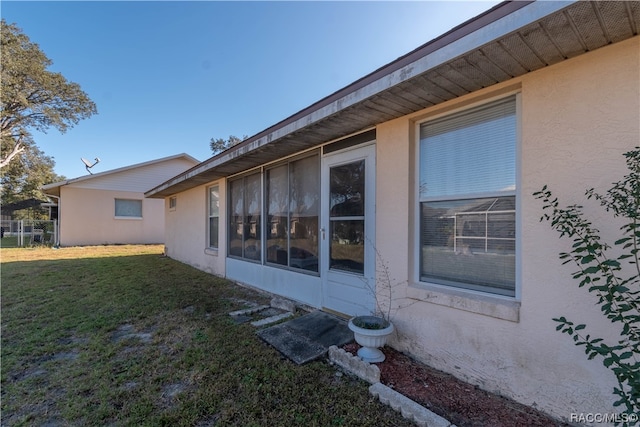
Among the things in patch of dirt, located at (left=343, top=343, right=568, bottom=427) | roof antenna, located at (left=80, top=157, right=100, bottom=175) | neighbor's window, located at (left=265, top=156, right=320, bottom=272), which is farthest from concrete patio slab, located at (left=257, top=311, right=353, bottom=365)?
roof antenna, located at (left=80, top=157, right=100, bottom=175)

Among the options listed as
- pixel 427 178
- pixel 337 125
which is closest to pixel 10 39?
pixel 337 125

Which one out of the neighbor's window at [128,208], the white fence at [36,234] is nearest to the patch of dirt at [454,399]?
the neighbor's window at [128,208]

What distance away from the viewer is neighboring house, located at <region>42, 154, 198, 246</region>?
545 inches

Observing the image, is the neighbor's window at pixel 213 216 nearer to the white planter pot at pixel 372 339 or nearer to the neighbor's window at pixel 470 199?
the white planter pot at pixel 372 339

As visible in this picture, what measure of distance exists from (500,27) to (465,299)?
1.95 metres

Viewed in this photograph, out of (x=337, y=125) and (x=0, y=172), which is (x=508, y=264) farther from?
(x=0, y=172)

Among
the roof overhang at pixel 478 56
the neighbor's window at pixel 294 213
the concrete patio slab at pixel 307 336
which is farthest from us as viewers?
the neighbor's window at pixel 294 213

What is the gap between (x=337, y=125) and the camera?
319 centimetres

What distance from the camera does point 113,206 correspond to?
14.8m

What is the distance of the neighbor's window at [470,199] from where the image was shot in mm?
2217

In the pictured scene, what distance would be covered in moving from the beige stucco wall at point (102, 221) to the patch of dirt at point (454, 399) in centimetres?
1678

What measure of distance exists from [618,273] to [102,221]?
18663 millimetres

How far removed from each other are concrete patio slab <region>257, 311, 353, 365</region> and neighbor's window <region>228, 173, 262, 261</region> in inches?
86.6

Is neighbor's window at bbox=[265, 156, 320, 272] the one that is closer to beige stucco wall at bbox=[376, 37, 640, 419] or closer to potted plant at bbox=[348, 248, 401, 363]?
potted plant at bbox=[348, 248, 401, 363]
